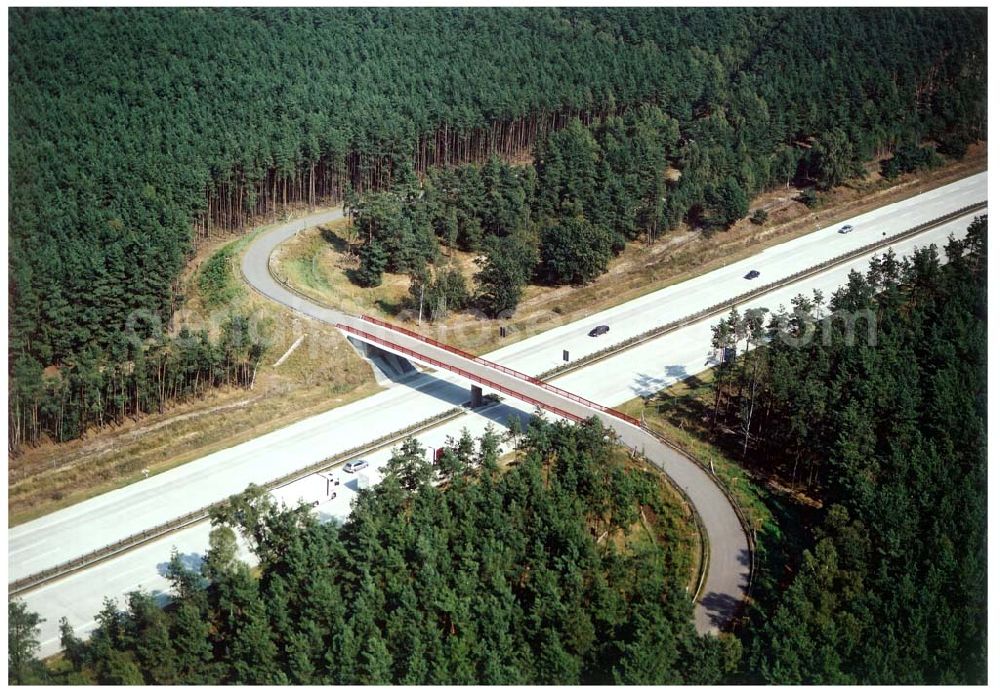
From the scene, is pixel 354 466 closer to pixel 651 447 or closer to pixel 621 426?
pixel 621 426

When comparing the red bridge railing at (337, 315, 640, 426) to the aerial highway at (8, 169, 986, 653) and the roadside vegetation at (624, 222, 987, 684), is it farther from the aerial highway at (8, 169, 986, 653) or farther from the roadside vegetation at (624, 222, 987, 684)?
the roadside vegetation at (624, 222, 987, 684)

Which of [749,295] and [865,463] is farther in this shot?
[749,295]

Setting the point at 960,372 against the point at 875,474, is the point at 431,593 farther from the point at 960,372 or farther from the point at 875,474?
the point at 960,372

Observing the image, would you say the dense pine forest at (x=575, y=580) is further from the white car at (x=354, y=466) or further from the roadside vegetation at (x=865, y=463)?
the white car at (x=354, y=466)

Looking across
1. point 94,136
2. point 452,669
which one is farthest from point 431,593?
point 94,136

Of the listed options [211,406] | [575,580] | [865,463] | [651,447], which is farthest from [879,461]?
[211,406]

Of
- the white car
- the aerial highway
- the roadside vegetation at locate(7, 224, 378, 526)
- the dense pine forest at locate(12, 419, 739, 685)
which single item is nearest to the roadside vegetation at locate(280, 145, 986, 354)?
the aerial highway
